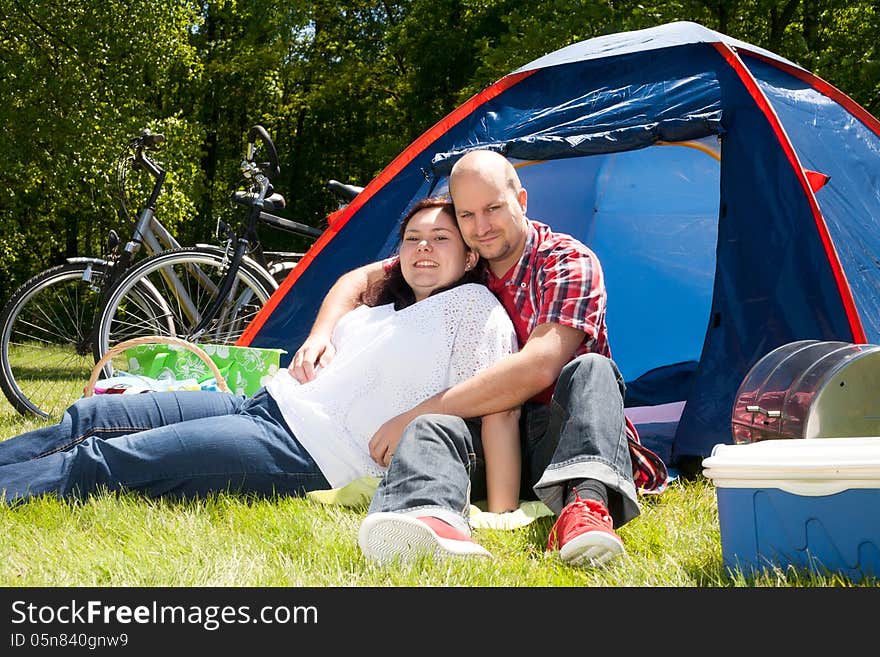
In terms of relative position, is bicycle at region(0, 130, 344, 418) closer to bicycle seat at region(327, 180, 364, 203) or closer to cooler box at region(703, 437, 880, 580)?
bicycle seat at region(327, 180, 364, 203)

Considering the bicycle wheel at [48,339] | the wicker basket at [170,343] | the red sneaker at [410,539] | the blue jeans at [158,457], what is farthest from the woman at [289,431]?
the bicycle wheel at [48,339]

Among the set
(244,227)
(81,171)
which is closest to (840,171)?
(244,227)

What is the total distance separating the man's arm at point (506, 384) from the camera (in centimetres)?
198

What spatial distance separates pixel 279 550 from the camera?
1.79 meters

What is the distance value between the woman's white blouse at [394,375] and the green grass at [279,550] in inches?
5.2

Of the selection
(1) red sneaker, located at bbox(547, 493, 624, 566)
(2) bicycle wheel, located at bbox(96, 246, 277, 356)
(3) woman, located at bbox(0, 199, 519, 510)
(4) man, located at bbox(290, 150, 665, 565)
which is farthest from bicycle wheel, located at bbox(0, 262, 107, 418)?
(1) red sneaker, located at bbox(547, 493, 624, 566)

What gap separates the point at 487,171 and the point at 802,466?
102cm

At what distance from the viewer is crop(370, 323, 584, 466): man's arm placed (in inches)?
77.9

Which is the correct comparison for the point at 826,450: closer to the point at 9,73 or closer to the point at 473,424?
the point at 473,424

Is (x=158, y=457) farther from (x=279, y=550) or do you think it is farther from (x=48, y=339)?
(x=48, y=339)

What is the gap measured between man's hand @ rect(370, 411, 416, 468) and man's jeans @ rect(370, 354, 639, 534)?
6.0 inches

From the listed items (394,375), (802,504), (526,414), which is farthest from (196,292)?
(802,504)

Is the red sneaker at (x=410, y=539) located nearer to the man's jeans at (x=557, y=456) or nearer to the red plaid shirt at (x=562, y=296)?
the man's jeans at (x=557, y=456)

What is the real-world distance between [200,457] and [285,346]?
1.24 m
